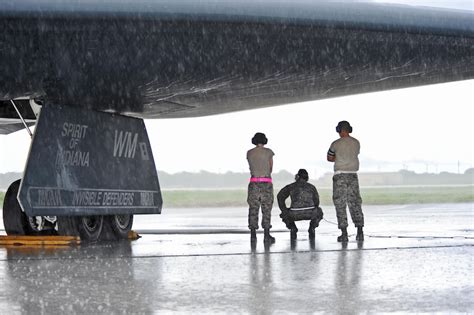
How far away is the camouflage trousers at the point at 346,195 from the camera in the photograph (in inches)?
494

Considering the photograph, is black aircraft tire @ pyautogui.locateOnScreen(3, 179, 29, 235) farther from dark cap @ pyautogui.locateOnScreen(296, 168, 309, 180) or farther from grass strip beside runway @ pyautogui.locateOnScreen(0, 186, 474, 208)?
grass strip beside runway @ pyautogui.locateOnScreen(0, 186, 474, 208)

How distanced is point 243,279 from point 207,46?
478cm

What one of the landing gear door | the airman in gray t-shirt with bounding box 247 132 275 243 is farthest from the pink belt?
the landing gear door

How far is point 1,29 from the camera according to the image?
33.5 feet

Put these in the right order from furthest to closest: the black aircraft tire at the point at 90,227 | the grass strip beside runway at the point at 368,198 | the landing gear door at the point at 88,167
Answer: the grass strip beside runway at the point at 368,198 → the black aircraft tire at the point at 90,227 → the landing gear door at the point at 88,167

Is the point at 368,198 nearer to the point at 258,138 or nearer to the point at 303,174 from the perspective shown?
the point at 303,174

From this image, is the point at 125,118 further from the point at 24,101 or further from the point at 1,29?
the point at 1,29

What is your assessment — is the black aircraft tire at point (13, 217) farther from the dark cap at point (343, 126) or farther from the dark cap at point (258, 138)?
the dark cap at point (343, 126)

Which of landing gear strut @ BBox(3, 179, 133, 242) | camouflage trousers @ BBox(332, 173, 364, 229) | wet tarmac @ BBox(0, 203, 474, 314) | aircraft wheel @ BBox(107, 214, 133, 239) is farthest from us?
aircraft wheel @ BBox(107, 214, 133, 239)

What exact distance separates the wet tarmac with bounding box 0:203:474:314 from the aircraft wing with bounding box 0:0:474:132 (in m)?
2.58

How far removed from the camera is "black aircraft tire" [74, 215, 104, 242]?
1305cm

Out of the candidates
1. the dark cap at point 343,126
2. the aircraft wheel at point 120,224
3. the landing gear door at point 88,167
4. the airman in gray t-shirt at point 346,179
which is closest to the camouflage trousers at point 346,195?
the airman in gray t-shirt at point 346,179

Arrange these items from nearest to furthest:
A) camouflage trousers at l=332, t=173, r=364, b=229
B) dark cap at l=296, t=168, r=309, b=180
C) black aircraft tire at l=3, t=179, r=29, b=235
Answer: camouflage trousers at l=332, t=173, r=364, b=229 < black aircraft tire at l=3, t=179, r=29, b=235 < dark cap at l=296, t=168, r=309, b=180

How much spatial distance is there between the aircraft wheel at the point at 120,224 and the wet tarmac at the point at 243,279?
213cm
